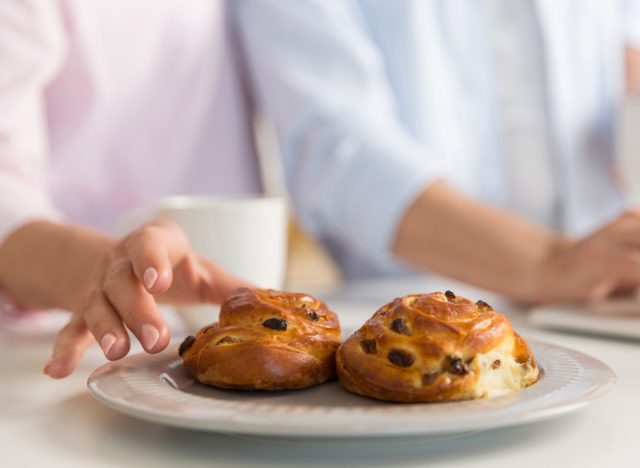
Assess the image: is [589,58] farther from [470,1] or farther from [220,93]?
[220,93]

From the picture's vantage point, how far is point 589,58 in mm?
1450

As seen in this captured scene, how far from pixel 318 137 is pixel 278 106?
0.09 metres

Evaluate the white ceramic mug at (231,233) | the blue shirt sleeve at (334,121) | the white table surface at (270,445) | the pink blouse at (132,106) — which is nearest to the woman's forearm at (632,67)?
the blue shirt sleeve at (334,121)

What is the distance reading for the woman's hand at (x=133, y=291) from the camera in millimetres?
616

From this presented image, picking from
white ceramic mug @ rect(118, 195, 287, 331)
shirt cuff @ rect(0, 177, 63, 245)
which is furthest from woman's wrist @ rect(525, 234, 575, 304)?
shirt cuff @ rect(0, 177, 63, 245)

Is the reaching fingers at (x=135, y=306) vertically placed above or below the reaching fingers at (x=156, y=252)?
below

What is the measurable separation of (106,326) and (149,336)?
0.15 ft

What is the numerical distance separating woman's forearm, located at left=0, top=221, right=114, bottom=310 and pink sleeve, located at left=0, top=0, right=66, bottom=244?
8 centimetres

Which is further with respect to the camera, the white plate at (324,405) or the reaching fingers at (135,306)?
the reaching fingers at (135,306)

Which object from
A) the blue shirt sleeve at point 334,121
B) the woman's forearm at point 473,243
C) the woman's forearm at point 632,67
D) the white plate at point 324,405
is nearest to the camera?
the white plate at point 324,405

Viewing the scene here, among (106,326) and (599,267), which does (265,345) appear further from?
(599,267)

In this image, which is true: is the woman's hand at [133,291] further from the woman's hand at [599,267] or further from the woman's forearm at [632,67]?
the woman's forearm at [632,67]

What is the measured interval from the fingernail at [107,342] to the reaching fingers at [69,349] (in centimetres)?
4

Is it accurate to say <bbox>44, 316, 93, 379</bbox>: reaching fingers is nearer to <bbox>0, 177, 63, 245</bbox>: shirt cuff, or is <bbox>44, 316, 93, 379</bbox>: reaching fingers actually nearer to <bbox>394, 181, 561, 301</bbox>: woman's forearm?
<bbox>0, 177, 63, 245</bbox>: shirt cuff
